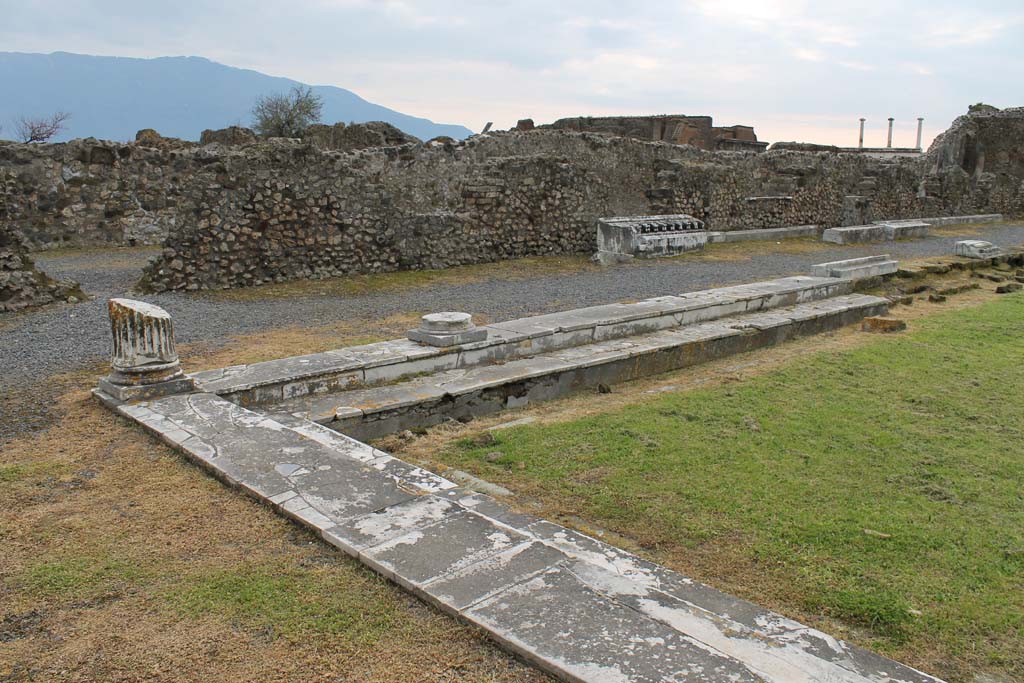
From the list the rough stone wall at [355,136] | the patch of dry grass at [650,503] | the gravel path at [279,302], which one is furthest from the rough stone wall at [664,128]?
the patch of dry grass at [650,503]

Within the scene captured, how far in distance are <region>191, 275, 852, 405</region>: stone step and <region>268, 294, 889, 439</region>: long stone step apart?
94mm

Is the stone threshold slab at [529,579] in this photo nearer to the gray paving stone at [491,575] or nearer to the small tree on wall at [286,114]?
the gray paving stone at [491,575]

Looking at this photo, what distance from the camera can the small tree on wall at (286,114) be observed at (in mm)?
30484

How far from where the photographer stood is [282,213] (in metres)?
10.9

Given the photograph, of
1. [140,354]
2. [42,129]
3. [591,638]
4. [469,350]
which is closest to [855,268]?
[469,350]

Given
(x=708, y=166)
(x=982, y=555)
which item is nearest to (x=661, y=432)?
(x=982, y=555)

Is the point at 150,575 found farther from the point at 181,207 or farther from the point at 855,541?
the point at 181,207

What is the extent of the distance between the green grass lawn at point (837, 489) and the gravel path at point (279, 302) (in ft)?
11.8

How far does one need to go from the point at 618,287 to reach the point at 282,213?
4.80 metres

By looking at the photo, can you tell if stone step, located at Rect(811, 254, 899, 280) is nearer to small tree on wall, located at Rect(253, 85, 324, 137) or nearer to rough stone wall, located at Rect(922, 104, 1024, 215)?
rough stone wall, located at Rect(922, 104, 1024, 215)

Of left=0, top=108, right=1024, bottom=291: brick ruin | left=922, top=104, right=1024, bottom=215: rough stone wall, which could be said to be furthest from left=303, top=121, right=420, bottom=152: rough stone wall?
left=922, top=104, right=1024, bottom=215: rough stone wall

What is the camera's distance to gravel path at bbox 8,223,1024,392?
7.01 meters

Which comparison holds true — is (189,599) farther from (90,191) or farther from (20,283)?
(90,191)

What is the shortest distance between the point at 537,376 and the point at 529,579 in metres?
3.48
